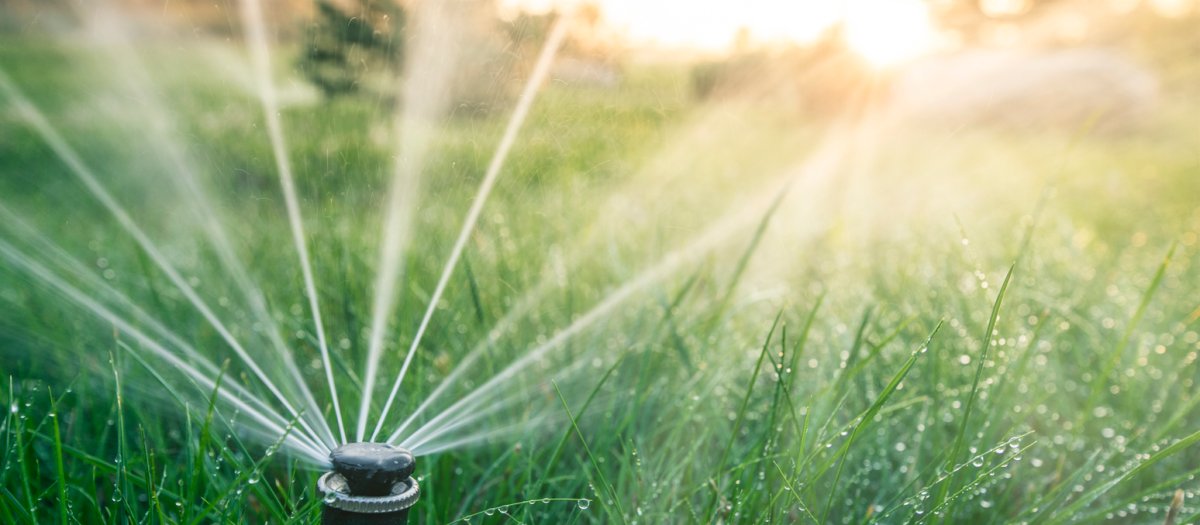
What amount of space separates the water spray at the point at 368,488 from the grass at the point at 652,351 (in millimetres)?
174

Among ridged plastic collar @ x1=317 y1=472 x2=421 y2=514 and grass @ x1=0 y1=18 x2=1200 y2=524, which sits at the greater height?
ridged plastic collar @ x1=317 y1=472 x2=421 y2=514

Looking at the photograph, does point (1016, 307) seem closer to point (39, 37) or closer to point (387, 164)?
point (387, 164)

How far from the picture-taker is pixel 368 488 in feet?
2.26

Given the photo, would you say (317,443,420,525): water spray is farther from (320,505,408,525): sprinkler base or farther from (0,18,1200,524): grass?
(0,18,1200,524): grass

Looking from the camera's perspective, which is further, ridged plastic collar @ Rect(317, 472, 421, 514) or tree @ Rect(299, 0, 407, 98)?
tree @ Rect(299, 0, 407, 98)

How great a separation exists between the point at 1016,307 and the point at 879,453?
555 mm

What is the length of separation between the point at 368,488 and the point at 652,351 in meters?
0.65

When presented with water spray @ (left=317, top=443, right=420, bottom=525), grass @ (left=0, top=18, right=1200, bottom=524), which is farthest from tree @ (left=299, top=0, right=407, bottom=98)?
water spray @ (left=317, top=443, right=420, bottom=525)

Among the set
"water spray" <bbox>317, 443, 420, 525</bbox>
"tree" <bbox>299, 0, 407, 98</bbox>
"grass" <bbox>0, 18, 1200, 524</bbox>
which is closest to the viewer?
"water spray" <bbox>317, 443, 420, 525</bbox>

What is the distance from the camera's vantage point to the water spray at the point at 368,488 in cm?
68

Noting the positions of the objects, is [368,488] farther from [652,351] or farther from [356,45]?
[356,45]

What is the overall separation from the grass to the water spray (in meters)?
0.17

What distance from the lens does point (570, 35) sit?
2.28 m

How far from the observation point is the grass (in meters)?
0.99
